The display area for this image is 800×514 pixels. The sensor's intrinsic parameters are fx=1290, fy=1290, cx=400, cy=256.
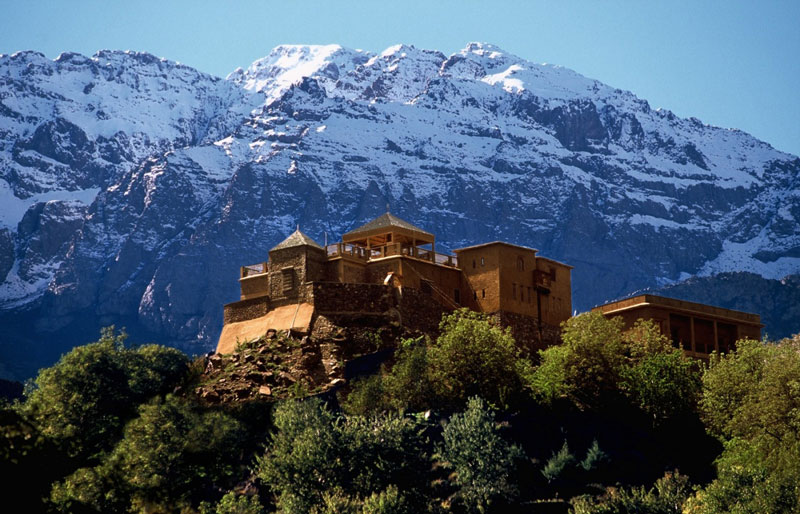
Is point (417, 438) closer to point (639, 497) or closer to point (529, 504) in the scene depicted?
point (529, 504)

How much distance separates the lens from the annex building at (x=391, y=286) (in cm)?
9144

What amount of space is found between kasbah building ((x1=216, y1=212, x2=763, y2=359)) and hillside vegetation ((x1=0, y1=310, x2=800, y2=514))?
3.06 m

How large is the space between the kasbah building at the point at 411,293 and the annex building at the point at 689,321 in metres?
0.10

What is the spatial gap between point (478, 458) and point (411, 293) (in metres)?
18.8

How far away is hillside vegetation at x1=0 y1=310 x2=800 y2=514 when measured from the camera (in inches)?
2955

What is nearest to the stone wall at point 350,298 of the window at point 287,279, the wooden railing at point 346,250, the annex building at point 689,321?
the window at point 287,279

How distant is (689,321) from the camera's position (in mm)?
100812

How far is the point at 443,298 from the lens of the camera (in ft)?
314

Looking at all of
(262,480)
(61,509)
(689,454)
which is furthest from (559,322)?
(61,509)

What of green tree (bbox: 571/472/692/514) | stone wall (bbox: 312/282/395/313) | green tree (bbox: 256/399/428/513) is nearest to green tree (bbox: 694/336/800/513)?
green tree (bbox: 571/472/692/514)

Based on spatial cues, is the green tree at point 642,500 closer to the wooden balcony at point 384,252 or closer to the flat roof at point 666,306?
the flat roof at point 666,306

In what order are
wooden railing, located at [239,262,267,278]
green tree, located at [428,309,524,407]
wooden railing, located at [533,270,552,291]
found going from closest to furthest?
green tree, located at [428,309,524,407] < wooden railing, located at [239,262,267,278] < wooden railing, located at [533,270,552,291]

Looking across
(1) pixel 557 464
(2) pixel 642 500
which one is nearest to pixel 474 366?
(1) pixel 557 464

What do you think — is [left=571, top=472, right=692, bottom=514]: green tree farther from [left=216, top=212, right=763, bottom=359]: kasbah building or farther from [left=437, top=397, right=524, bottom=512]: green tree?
[left=216, top=212, right=763, bottom=359]: kasbah building
